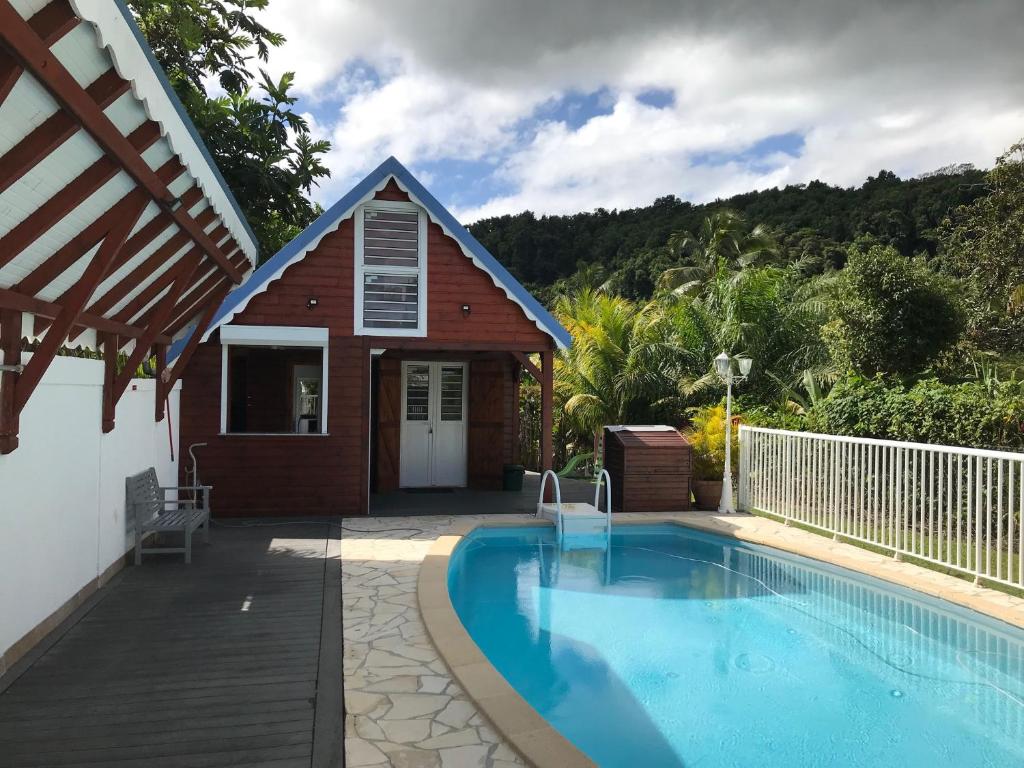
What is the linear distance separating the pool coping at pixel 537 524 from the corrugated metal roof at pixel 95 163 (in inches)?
140

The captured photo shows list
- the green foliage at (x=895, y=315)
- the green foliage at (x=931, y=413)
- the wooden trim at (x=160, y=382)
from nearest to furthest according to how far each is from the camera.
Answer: the wooden trim at (x=160, y=382) → the green foliage at (x=931, y=413) → the green foliage at (x=895, y=315)

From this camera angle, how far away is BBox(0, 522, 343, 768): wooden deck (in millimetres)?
3447

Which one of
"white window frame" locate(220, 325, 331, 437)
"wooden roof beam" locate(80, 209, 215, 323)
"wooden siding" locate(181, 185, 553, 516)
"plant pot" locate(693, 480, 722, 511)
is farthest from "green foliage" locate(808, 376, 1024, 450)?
"wooden roof beam" locate(80, 209, 215, 323)

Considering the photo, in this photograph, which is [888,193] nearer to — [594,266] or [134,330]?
[594,266]

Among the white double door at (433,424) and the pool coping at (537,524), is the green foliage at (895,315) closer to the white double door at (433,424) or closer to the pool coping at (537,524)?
the pool coping at (537,524)

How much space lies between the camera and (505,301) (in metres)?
10.5

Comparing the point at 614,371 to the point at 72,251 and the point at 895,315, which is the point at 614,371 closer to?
the point at 895,315

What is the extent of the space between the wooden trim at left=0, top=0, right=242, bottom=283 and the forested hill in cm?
2797

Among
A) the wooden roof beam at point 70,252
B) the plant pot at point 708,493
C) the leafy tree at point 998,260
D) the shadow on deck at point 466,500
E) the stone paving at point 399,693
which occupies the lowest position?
the shadow on deck at point 466,500

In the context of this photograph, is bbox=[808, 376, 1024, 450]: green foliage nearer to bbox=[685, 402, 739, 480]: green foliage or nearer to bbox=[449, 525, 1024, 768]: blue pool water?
bbox=[685, 402, 739, 480]: green foliage

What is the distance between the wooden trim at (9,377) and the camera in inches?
174

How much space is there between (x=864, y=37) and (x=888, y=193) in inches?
932

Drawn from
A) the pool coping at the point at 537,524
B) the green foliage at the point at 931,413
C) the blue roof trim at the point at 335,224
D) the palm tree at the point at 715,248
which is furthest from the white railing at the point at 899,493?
the palm tree at the point at 715,248

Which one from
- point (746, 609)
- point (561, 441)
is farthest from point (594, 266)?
point (746, 609)
